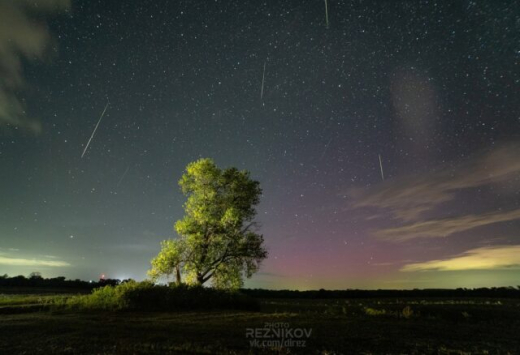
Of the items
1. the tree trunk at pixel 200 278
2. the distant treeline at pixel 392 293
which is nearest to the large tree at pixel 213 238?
the tree trunk at pixel 200 278

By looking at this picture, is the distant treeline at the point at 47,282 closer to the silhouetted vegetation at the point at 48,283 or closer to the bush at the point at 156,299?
the silhouetted vegetation at the point at 48,283

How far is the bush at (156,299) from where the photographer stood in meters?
19.6

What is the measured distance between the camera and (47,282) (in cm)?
5125

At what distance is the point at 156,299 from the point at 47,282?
40722 mm

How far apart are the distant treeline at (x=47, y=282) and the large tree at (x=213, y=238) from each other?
24.2 meters

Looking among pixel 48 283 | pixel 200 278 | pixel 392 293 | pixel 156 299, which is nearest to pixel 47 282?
pixel 48 283

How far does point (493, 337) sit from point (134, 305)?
17572 millimetres

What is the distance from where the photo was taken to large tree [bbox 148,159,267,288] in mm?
29062

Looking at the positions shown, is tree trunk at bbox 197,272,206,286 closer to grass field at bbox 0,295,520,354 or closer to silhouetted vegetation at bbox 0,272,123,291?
grass field at bbox 0,295,520,354

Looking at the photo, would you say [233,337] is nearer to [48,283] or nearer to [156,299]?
[156,299]

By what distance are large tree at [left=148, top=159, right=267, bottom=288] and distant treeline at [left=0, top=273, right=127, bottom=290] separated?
79.4 ft

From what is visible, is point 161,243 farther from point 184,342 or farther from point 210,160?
point 184,342

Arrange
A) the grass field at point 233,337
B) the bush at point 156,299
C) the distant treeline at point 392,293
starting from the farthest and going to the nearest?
the distant treeline at point 392,293
the bush at point 156,299
the grass field at point 233,337

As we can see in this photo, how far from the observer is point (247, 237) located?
1214 inches
